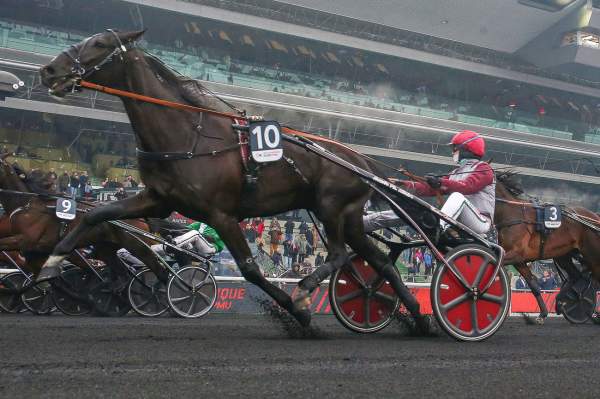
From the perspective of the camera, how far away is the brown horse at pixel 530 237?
10195 millimetres

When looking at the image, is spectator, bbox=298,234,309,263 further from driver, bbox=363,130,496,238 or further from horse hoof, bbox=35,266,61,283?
horse hoof, bbox=35,266,61,283

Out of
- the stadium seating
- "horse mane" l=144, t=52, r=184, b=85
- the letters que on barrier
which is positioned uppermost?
the stadium seating

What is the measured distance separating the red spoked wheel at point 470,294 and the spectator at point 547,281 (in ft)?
38.9

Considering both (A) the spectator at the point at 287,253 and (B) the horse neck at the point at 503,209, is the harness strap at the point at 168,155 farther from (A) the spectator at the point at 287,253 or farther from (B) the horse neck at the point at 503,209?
(A) the spectator at the point at 287,253

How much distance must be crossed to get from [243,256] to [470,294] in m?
1.98

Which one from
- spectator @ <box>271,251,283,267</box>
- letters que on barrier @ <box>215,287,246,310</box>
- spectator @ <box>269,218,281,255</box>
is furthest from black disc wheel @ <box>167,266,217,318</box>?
spectator @ <box>269,218,281,255</box>

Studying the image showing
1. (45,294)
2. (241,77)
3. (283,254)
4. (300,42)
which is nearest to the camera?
(45,294)

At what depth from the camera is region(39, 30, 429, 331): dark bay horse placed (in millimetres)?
5434

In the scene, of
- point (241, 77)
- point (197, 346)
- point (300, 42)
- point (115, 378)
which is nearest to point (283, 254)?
point (241, 77)

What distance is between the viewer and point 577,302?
35.3ft

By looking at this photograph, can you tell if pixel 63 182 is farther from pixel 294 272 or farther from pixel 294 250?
pixel 294 272

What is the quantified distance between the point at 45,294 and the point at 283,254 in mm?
7956

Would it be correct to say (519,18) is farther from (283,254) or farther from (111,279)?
(111,279)

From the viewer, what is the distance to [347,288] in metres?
6.45
